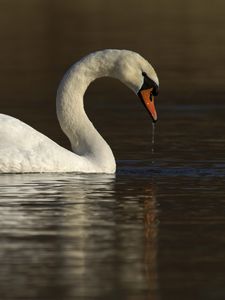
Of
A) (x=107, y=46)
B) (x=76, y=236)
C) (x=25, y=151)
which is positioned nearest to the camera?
(x=76, y=236)

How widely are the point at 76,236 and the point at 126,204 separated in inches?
67.4

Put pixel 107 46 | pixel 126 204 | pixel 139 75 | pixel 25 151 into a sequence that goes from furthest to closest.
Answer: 1. pixel 107 46
2. pixel 139 75
3. pixel 25 151
4. pixel 126 204

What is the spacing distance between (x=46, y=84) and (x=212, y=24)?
780 inches

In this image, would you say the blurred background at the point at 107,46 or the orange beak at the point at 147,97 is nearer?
the orange beak at the point at 147,97

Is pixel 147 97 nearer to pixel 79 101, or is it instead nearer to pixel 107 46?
pixel 79 101

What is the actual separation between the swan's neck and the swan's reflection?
3.47 ft

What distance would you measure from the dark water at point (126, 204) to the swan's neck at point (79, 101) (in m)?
0.53

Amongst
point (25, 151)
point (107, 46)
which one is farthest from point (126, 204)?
point (107, 46)

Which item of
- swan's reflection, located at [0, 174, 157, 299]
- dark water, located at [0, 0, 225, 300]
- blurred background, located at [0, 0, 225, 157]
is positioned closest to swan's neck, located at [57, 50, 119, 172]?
dark water, located at [0, 0, 225, 300]

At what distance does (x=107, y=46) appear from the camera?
34.1m

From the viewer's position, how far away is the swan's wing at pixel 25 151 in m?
15.0

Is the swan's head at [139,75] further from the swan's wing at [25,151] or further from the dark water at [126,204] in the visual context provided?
the swan's wing at [25,151]

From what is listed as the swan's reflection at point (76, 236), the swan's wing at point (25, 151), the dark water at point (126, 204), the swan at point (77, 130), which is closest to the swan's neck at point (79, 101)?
the swan at point (77, 130)

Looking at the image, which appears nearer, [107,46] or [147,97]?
[147,97]
